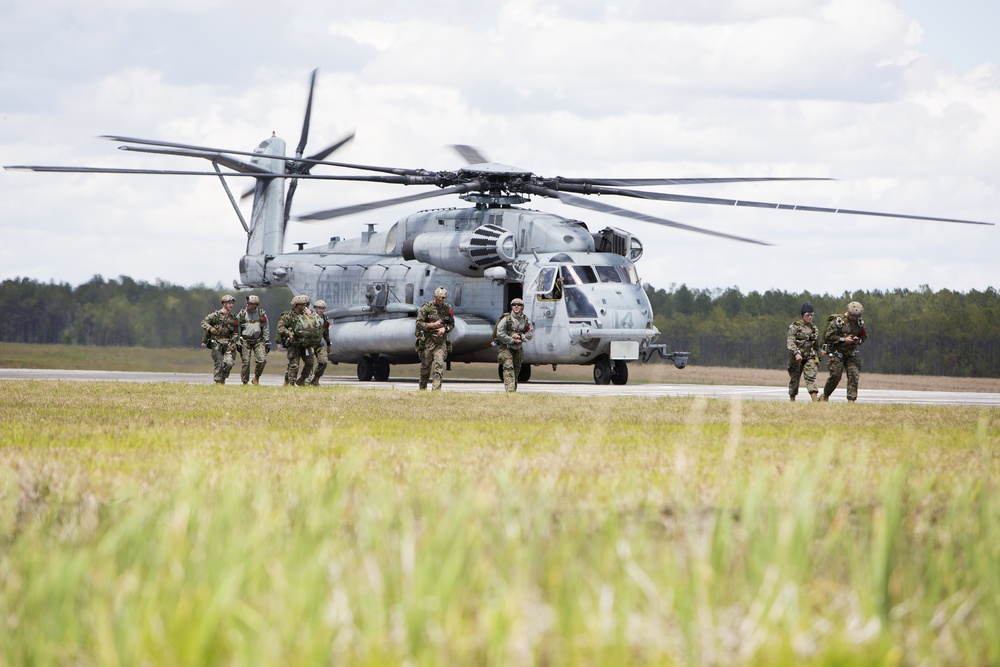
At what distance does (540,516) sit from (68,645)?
5.44ft

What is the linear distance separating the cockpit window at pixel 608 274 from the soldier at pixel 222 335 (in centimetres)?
745

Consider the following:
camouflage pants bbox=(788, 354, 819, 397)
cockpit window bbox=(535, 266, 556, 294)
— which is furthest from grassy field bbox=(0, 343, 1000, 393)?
camouflage pants bbox=(788, 354, 819, 397)

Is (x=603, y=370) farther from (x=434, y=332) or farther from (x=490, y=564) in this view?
(x=490, y=564)

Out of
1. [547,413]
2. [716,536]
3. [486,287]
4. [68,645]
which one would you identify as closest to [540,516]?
[716,536]

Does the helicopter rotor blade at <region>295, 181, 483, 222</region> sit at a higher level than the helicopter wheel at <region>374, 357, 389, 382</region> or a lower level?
higher

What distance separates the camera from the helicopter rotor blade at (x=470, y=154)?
2552 centimetres

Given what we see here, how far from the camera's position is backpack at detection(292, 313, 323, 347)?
19969 mm

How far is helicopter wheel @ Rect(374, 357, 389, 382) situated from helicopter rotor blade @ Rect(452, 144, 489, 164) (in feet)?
17.8

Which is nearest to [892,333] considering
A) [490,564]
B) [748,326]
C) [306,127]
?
[748,326]

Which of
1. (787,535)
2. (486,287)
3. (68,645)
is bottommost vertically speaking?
(68,645)

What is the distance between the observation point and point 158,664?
2.42 metres

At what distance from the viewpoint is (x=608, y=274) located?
82.2 ft

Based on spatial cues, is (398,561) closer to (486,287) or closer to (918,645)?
(918,645)

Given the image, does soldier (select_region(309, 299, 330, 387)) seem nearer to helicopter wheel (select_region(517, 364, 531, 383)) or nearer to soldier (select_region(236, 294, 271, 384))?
soldier (select_region(236, 294, 271, 384))
